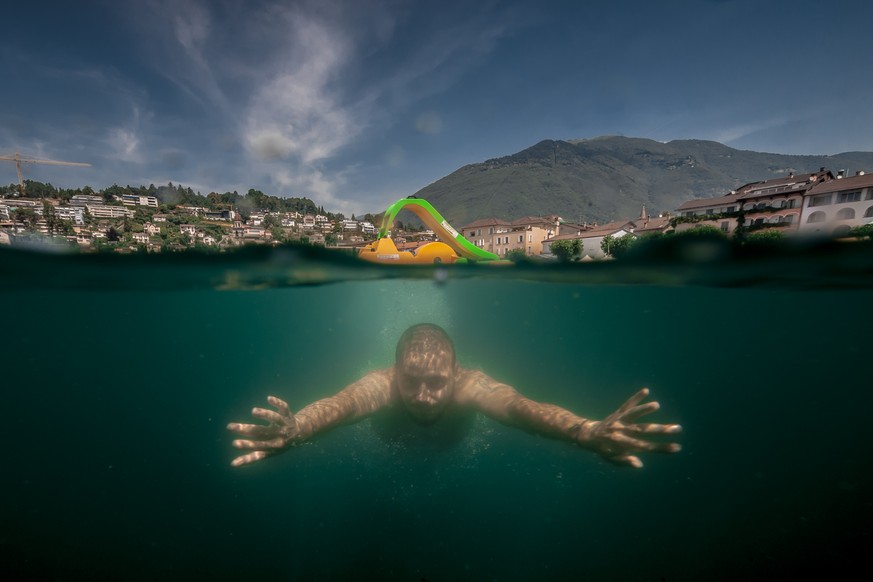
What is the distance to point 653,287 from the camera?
10.8 metres

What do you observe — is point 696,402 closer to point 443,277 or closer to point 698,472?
point 698,472

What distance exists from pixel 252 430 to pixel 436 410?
2701 mm

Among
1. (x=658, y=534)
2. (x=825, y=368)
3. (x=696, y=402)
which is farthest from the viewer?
(x=696, y=402)

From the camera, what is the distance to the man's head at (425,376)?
5.35 m

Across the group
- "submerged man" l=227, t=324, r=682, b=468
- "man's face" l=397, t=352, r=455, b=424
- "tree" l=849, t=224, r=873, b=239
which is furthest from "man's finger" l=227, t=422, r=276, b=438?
"tree" l=849, t=224, r=873, b=239

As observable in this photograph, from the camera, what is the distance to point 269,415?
3.97 m

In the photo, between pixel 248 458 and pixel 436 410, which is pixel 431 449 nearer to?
pixel 436 410

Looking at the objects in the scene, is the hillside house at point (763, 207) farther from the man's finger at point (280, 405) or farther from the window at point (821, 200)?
the man's finger at point (280, 405)

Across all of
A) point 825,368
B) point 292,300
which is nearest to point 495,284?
point 292,300

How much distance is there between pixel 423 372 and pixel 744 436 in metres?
15.5

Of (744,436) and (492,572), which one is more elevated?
(492,572)

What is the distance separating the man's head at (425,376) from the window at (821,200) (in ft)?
156

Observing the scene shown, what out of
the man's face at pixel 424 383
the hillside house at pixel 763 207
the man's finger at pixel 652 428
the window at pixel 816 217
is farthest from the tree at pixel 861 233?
the window at pixel 816 217

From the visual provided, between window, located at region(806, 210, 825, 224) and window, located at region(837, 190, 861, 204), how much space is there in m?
2.16
